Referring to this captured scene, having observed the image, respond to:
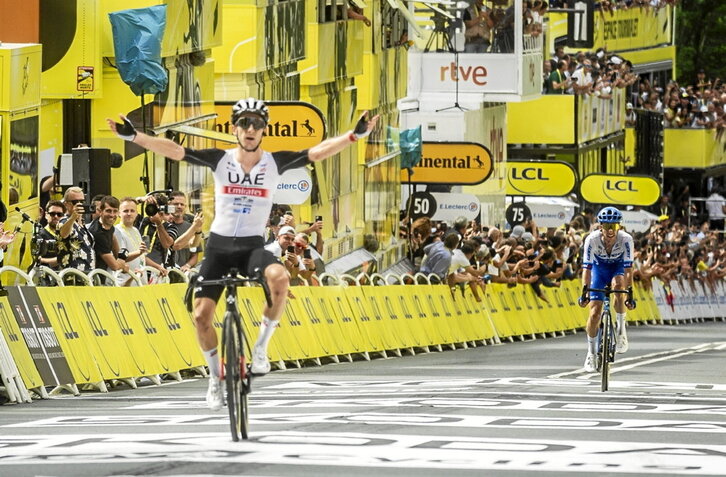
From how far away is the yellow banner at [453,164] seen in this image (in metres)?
39.8

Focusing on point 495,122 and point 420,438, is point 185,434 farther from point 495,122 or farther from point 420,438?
point 495,122

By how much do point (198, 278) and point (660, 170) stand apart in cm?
5483

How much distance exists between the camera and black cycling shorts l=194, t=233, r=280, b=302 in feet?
44.8

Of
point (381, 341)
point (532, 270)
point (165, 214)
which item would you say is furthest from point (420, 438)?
point (532, 270)

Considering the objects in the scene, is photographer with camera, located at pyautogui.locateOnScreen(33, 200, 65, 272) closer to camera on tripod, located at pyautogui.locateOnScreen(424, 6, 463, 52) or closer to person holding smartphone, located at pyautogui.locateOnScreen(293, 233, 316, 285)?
person holding smartphone, located at pyautogui.locateOnScreen(293, 233, 316, 285)

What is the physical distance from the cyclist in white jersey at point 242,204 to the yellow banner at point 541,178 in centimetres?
3063

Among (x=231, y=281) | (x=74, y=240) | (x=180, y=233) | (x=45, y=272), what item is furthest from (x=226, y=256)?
(x=180, y=233)

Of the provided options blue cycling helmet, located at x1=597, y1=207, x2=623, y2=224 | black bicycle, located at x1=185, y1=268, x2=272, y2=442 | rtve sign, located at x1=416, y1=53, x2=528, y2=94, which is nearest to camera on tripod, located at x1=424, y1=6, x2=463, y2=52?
rtve sign, located at x1=416, y1=53, x2=528, y2=94

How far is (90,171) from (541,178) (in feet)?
80.2

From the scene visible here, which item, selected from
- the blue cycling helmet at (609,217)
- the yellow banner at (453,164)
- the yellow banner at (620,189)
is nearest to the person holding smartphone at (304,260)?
the blue cycling helmet at (609,217)

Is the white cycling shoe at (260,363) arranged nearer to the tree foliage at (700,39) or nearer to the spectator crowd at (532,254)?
the spectator crowd at (532,254)

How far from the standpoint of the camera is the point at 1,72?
2216cm

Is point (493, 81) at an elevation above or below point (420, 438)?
above

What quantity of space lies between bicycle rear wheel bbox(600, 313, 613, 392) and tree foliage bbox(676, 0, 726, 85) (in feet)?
228
